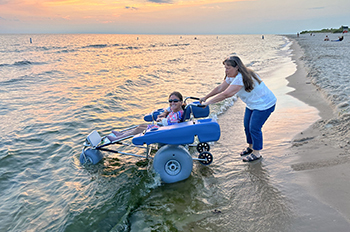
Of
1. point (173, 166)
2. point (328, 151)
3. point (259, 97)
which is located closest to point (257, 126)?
point (259, 97)

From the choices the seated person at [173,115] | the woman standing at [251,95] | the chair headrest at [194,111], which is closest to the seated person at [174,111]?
the seated person at [173,115]

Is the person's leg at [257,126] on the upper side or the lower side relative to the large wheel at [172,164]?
upper

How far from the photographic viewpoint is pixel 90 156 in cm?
472

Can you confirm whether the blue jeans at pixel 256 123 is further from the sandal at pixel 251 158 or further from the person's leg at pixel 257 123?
the sandal at pixel 251 158

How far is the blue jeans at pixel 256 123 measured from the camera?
417cm

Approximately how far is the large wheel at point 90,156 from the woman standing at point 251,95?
2435mm

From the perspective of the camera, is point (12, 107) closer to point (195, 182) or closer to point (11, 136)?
point (11, 136)

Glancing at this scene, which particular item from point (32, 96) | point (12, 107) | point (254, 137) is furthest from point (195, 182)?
point (32, 96)

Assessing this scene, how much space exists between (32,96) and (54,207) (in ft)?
28.9

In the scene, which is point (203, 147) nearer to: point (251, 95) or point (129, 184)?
point (251, 95)

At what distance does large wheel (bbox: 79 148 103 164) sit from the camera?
4711mm

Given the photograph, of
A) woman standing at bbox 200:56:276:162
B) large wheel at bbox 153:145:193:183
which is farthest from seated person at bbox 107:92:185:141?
large wheel at bbox 153:145:193:183

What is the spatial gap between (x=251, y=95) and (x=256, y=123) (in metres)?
0.53

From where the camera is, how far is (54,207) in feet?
12.0
